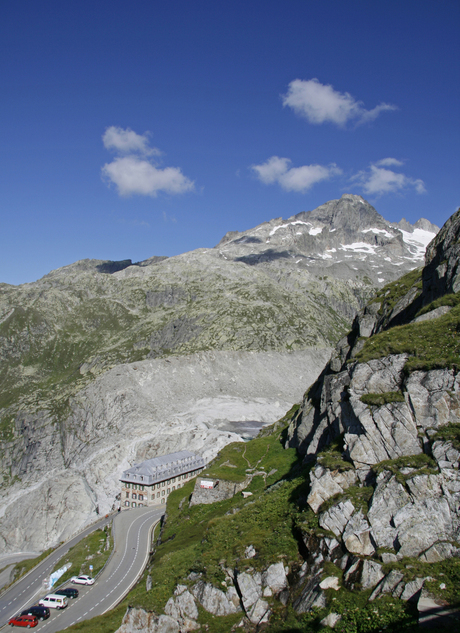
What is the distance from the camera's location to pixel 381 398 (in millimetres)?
21688

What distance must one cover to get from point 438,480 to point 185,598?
13.8m

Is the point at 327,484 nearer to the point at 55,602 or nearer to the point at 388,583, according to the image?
the point at 388,583

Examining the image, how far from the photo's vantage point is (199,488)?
41719mm

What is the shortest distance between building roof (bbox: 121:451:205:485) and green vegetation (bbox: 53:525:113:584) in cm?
1206

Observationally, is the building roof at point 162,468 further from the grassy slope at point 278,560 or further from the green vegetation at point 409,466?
the green vegetation at point 409,466

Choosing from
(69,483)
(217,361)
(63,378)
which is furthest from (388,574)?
(63,378)

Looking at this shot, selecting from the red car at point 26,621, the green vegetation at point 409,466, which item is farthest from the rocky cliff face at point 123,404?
the green vegetation at point 409,466

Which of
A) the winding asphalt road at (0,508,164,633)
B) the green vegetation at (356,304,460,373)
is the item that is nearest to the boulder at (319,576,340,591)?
the green vegetation at (356,304,460,373)

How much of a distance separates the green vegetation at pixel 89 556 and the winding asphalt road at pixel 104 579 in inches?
44.5

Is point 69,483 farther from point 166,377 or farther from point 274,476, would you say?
point 274,476

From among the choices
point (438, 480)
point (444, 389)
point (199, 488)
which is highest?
point (444, 389)

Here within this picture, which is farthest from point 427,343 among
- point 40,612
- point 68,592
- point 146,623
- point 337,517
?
point 40,612

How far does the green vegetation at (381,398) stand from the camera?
21.4 meters

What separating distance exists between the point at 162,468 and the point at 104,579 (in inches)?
1266
